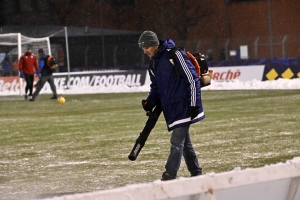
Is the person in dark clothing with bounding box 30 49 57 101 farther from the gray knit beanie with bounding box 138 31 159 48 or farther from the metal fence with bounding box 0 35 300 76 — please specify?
the gray knit beanie with bounding box 138 31 159 48

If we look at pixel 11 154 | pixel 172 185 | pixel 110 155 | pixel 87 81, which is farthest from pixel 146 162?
pixel 87 81

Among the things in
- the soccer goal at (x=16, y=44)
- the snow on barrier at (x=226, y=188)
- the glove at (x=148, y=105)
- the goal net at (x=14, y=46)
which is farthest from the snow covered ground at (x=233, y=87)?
the snow on barrier at (x=226, y=188)

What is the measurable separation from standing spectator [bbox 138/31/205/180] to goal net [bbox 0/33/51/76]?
26140mm

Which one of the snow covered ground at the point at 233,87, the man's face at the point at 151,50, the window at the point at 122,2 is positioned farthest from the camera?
the window at the point at 122,2

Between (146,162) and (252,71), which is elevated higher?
(146,162)

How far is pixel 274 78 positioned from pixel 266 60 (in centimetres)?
117


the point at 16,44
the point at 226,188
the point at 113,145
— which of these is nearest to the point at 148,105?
the point at 226,188

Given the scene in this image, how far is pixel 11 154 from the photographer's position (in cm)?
1176

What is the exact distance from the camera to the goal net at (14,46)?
33.5 m

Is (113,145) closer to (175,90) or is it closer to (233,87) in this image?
(175,90)

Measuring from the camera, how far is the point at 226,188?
4699 mm

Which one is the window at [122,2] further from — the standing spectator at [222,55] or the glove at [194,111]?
the glove at [194,111]

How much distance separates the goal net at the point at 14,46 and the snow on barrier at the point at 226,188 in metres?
29.0

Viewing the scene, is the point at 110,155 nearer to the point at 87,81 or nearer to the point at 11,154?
the point at 11,154
